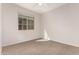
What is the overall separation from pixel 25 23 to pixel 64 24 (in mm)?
2274

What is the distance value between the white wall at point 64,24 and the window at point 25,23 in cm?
118

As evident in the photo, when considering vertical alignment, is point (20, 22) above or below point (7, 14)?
below

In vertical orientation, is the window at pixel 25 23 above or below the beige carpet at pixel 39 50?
above

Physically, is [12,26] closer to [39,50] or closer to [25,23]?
[25,23]

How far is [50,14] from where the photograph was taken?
6.34 meters

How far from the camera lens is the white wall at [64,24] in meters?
4.19

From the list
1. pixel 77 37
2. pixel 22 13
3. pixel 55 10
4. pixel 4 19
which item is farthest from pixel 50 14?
pixel 4 19

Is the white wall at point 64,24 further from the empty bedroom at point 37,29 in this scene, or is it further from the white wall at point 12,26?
the white wall at point 12,26

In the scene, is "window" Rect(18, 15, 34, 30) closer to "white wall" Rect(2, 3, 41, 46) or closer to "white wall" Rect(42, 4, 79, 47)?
"white wall" Rect(2, 3, 41, 46)

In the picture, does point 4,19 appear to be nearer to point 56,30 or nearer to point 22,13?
point 22,13

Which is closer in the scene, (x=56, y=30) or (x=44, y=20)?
(x=56, y=30)

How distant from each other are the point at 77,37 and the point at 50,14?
2731 millimetres

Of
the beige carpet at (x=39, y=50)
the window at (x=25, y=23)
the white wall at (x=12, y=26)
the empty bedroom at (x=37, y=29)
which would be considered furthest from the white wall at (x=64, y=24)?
the white wall at (x=12, y=26)

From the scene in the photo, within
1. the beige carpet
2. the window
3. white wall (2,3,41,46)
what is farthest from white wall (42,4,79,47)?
white wall (2,3,41,46)
